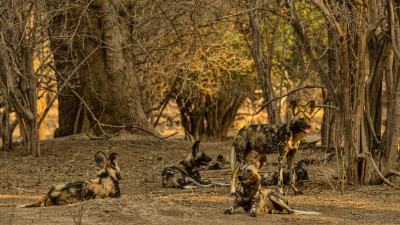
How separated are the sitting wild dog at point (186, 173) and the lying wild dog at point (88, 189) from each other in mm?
1538

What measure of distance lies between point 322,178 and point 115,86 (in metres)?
4.58

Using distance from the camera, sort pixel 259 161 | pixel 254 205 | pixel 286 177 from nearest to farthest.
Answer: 1. pixel 254 205
2. pixel 259 161
3. pixel 286 177

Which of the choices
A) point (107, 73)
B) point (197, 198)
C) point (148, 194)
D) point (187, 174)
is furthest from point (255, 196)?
point (107, 73)

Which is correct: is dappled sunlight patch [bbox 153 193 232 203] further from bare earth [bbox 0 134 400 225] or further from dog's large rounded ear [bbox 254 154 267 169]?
dog's large rounded ear [bbox 254 154 267 169]

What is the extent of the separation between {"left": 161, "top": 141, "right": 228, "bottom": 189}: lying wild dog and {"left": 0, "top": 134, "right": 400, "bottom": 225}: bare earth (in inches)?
6.3

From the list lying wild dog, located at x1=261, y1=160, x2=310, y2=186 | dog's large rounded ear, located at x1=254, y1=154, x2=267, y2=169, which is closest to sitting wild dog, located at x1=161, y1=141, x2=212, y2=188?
lying wild dog, located at x1=261, y1=160, x2=310, y2=186

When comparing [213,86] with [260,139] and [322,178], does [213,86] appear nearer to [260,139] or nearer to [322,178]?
[322,178]

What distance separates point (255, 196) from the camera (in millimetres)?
6891

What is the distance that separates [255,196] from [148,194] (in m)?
2.13

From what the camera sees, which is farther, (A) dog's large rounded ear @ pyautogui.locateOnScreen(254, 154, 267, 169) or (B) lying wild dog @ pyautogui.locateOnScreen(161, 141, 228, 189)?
(B) lying wild dog @ pyautogui.locateOnScreen(161, 141, 228, 189)

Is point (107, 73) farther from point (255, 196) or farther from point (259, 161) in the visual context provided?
point (255, 196)

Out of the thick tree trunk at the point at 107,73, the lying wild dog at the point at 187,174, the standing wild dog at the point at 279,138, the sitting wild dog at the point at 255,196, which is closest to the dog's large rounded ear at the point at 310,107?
the standing wild dog at the point at 279,138

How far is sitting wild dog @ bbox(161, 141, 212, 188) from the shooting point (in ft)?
31.1

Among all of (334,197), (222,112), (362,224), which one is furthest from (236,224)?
(222,112)
